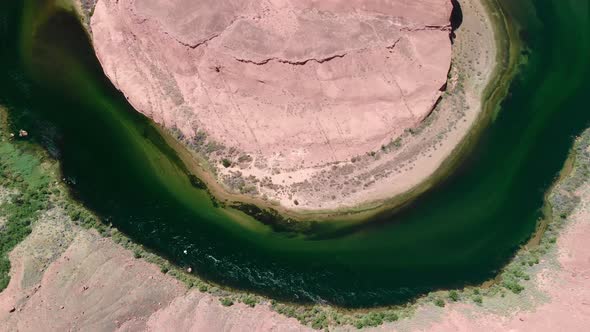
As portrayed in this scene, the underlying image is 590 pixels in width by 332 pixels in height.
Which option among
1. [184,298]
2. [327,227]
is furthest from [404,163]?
[184,298]

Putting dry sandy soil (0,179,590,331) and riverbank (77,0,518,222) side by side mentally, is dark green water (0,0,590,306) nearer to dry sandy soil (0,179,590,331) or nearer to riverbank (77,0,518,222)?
riverbank (77,0,518,222)

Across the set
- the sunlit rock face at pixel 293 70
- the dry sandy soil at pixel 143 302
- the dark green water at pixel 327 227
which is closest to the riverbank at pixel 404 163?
the dark green water at pixel 327 227

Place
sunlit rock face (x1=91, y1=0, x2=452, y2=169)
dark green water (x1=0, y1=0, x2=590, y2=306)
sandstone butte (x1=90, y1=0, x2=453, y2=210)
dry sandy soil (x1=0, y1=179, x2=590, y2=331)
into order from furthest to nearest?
sunlit rock face (x1=91, y1=0, x2=452, y2=169)
sandstone butte (x1=90, y1=0, x2=453, y2=210)
dark green water (x1=0, y1=0, x2=590, y2=306)
dry sandy soil (x1=0, y1=179, x2=590, y2=331)

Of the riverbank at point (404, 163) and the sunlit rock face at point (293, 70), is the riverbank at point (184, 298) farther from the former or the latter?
the sunlit rock face at point (293, 70)

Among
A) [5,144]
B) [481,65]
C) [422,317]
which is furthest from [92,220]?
[481,65]

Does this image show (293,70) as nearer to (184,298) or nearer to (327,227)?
(327,227)

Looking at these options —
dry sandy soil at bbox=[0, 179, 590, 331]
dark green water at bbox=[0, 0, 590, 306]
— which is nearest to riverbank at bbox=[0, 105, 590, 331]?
dry sandy soil at bbox=[0, 179, 590, 331]
